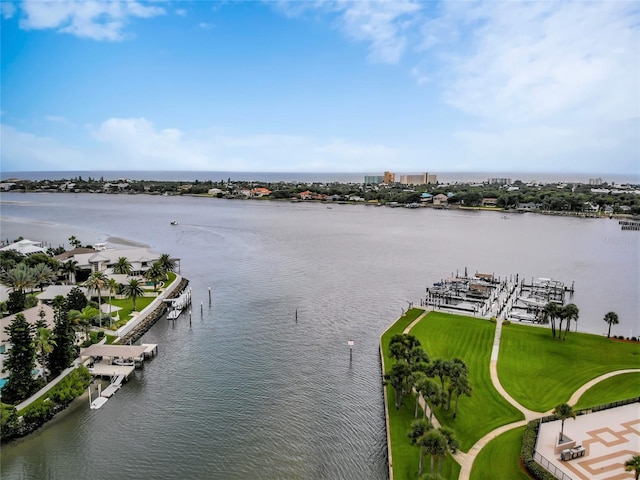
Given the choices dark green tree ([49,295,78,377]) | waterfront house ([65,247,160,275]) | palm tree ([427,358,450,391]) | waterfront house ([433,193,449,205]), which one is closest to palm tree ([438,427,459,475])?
palm tree ([427,358,450,391])

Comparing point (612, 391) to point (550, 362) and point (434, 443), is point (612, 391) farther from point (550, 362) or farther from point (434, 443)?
point (434, 443)

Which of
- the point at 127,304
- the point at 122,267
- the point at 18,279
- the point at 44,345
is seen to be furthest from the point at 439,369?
the point at 18,279

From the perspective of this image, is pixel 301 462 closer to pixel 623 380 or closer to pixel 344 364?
pixel 344 364

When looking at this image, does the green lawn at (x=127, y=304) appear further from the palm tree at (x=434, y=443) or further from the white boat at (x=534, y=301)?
the white boat at (x=534, y=301)

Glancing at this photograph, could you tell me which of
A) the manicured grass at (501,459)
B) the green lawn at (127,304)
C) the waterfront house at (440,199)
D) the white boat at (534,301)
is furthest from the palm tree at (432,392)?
the waterfront house at (440,199)

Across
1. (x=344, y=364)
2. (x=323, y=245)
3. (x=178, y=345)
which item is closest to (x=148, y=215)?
(x=323, y=245)
